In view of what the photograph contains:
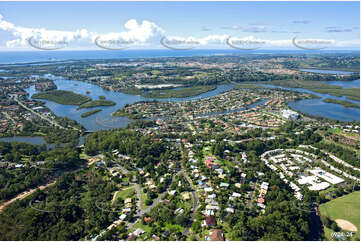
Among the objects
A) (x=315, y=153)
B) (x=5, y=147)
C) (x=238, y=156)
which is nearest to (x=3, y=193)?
(x=5, y=147)

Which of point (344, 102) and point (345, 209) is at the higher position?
point (344, 102)

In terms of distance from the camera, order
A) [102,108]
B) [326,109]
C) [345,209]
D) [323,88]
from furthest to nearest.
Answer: [323,88] → [102,108] → [326,109] → [345,209]

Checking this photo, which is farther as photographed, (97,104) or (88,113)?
(97,104)

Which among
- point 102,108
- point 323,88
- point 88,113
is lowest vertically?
point 88,113

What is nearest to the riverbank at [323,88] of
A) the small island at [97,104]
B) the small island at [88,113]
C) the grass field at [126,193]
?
the small island at [97,104]

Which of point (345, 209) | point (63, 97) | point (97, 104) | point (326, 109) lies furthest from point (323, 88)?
point (63, 97)

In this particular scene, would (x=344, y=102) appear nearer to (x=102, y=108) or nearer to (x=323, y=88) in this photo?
(x=323, y=88)

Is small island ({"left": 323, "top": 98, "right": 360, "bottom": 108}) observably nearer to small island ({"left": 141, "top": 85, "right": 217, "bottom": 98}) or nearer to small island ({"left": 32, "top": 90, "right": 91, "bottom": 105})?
small island ({"left": 141, "top": 85, "right": 217, "bottom": 98})

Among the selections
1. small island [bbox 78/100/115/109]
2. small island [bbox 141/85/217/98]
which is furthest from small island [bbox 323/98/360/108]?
small island [bbox 78/100/115/109]
